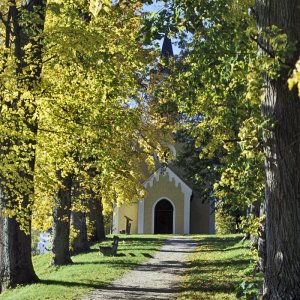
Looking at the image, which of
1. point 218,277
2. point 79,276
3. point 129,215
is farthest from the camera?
point 129,215

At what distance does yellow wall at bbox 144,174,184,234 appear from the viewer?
39.8 meters

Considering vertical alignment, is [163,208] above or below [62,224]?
above

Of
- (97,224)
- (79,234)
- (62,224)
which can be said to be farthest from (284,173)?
(97,224)

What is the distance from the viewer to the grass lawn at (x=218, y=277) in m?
11.0

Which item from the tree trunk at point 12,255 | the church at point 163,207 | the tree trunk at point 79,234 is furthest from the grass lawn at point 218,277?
the church at point 163,207

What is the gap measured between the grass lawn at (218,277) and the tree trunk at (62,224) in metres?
4.36

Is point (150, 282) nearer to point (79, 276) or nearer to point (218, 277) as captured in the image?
point (218, 277)

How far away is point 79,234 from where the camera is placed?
2216 centimetres

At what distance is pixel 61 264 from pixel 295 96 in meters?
12.9

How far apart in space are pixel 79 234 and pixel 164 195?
18491 mm

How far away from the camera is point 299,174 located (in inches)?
251

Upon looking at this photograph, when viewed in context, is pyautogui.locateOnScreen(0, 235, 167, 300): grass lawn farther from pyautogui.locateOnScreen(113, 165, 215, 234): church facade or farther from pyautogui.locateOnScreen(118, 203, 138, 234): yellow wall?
pyautogui.locateOnScreen(118, 203, 138, 234): yellow wall

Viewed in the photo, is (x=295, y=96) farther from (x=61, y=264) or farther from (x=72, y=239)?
(x=72, y=239)

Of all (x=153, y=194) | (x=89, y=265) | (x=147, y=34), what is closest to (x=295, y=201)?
(x=147, y=34)
